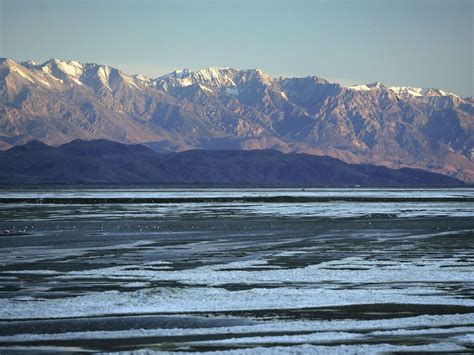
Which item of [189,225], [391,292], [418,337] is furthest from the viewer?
[189,225]

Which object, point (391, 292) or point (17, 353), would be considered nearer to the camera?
point (17, 353)

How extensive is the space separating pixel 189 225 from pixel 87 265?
101ft

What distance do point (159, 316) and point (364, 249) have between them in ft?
73.9

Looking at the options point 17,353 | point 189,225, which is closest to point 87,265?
point 17,353

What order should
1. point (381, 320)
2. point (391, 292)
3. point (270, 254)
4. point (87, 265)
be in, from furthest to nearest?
1. point (270, 254)
2. point (87, 265)
3. point (391, 292)
4. point (381, 320)

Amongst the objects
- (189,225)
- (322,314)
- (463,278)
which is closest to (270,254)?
(463,278)

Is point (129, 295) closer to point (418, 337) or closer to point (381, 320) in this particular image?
point (381, 320)

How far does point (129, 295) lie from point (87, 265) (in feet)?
31.1

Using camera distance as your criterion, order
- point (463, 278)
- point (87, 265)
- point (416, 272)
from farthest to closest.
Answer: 1. point (87, 265)
2. point (416, 272)
3. point (463, 278)

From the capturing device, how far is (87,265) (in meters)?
36.2

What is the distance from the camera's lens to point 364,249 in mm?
44594

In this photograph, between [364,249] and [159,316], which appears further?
[364,249]

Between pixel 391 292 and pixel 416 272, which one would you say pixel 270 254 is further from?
pixel 391 292

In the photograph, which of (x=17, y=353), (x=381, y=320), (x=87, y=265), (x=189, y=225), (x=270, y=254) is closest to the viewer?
(x=17, y=353)
